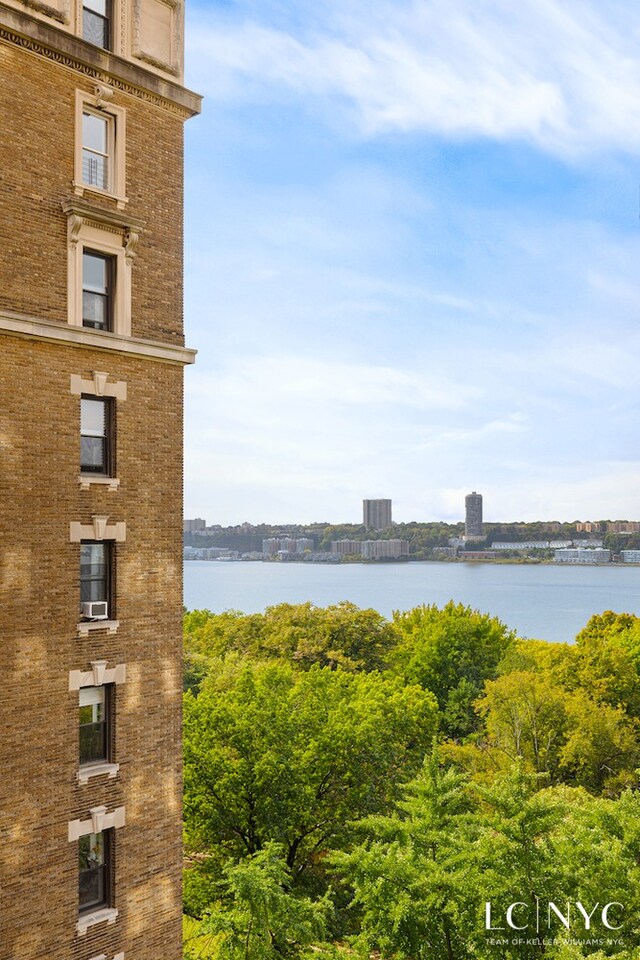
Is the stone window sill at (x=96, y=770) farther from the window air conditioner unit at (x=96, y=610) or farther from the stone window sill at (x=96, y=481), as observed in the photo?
the stone window sill at (x=96, y=481)

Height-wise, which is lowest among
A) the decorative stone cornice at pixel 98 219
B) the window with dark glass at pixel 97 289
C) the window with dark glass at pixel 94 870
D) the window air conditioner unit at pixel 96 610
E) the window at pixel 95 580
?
the window with dark glass at pixel 94 870

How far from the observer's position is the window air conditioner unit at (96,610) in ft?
44.2

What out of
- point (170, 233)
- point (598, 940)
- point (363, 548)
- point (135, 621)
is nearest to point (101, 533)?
point (135, 621)

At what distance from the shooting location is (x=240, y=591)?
531 ft

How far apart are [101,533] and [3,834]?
5140 millimetres

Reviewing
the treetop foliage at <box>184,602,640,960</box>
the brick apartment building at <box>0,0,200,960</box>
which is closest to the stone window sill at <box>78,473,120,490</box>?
the brick apartment building at <box>0,0,200,960</box>

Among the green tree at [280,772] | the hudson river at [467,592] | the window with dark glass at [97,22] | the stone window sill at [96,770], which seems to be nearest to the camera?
the stone window sill at [96,770]

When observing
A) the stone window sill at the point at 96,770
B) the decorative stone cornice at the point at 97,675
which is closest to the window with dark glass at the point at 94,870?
the stone window sill at the point at 96,770

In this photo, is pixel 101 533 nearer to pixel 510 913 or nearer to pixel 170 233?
pixel 170 233

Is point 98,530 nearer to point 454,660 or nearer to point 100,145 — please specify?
point 100,145

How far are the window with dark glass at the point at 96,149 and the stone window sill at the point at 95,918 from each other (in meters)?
13.2

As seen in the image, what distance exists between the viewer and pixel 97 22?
14406 millimetres

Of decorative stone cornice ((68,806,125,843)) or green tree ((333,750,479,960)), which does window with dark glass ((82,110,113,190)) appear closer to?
decorative stone cornice ((68,806,125,843))

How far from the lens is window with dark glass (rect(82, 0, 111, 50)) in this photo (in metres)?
14.2
